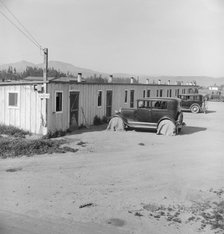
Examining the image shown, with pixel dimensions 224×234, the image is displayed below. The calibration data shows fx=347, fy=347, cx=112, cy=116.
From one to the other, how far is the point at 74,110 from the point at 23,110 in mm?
2788

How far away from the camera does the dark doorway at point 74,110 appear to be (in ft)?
57.5

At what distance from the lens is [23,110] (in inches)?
632

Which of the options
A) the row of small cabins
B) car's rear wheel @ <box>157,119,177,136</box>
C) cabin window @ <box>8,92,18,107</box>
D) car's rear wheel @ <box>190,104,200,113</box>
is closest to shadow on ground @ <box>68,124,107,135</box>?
the row of small cabins

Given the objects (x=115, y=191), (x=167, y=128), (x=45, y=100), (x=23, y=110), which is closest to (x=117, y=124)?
(x=167, y=128)

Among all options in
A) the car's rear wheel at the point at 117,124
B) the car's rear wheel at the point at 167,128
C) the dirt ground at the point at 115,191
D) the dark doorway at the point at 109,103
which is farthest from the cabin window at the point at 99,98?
the dirt ground at the point at 115,191

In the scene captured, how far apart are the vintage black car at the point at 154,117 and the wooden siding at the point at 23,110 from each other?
A: 4175 mm

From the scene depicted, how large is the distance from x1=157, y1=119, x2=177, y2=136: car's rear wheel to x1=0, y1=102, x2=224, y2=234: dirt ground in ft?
11.8

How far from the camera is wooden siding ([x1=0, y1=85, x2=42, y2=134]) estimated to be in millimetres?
15547

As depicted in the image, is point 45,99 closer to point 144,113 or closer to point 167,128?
point 144,113

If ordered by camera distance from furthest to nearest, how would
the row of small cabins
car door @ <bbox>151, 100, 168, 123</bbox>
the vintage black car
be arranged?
car door @ <bbox>151, 100, 168, 123</bbox>, the vintage black car, the row of small cabins

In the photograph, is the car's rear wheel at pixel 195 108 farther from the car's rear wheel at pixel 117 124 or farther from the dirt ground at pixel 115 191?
the dirt ground at pixel 115 191

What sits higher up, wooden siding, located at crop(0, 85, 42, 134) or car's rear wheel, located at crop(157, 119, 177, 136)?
wooden siding, located at crop(0, 85, 42, 134)

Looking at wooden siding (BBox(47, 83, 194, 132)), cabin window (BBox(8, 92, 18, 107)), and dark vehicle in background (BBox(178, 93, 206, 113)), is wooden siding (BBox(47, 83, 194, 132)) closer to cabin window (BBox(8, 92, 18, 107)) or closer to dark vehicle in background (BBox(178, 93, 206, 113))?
cabin window (BBox(8, 92, 18, 107))

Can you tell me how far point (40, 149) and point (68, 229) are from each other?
6.46m
